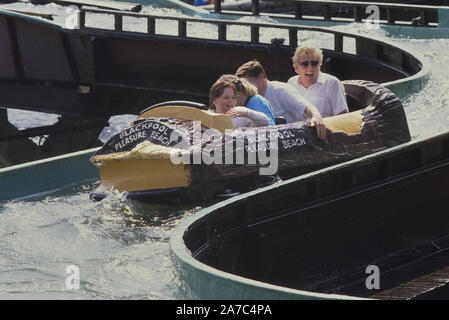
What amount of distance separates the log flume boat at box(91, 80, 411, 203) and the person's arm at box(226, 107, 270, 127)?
0.12 metres

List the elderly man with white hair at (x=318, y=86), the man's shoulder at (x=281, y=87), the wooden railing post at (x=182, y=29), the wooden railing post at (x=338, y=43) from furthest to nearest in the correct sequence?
1. the wooden railing post at (x=182, y=29)
2. the wooden railing post at (x=338, y=43)
3. the elderly man with white hair at (x=318, y=86)
4. the man's shoulder at (x=281, y=87)

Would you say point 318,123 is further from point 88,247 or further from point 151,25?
point 151,25

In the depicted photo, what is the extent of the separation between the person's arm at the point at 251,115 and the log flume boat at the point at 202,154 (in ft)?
0.40

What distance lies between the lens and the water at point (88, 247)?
6.75 meters

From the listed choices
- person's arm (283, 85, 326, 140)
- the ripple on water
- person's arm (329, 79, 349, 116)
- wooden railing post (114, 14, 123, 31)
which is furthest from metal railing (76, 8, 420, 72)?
the ripple on water

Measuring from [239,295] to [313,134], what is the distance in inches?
106

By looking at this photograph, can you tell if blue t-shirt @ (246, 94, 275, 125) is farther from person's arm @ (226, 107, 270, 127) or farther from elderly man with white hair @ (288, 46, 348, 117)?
elderly man with white hair @ (288, 46, 348, 117)

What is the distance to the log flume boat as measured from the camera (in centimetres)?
797

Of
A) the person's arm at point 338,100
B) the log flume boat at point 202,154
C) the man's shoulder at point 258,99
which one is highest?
the man's shoulder at point 258,99

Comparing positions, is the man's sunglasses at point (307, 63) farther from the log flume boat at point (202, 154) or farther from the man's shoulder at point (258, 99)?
the man's shoulder at point (258, 99)

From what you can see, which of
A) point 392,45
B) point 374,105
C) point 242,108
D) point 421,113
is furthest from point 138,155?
point 392,45

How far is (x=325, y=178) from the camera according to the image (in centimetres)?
805

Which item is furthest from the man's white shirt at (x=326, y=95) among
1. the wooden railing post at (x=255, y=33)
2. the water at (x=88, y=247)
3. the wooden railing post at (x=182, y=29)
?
the wooden railing post at (x=182, y=29)

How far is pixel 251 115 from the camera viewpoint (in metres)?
8.23
